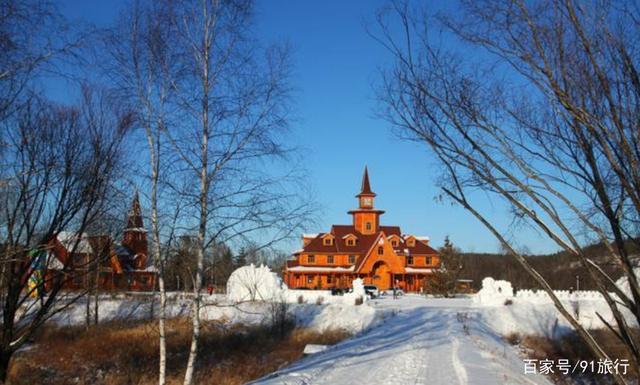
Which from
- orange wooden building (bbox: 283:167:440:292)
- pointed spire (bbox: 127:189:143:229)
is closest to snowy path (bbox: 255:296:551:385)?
pointed spire (bbox: 127:189:143:229)

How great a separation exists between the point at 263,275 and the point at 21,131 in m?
26.0

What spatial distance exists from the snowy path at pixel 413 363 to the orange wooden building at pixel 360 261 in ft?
112

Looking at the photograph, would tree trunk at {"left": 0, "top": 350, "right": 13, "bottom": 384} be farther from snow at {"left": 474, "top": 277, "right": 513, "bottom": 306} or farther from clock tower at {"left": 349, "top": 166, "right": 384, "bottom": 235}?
clock tower at {"left": 349, "top": 166, "right": 384, "bottom": 235}

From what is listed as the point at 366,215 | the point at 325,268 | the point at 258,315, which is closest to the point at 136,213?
the point at 258,315

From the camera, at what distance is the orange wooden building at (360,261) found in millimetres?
56438

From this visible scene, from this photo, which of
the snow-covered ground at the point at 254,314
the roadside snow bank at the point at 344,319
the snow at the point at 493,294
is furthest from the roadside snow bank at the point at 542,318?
the roadside snow bank at the point at 344,319

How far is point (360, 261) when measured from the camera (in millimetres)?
57000

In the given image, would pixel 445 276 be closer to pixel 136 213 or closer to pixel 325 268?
pixel 325 268

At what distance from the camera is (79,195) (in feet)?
40.7

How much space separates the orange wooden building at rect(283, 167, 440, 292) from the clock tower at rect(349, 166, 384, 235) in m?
1.48

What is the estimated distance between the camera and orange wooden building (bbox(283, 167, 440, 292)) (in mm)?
56438

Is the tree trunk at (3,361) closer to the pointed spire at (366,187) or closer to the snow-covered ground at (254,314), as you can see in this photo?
the snow-covered ground at (254,314)

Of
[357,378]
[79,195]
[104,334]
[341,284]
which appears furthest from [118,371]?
[341,284]

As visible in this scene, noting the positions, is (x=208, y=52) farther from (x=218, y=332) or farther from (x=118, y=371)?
(x=218, y=332)
